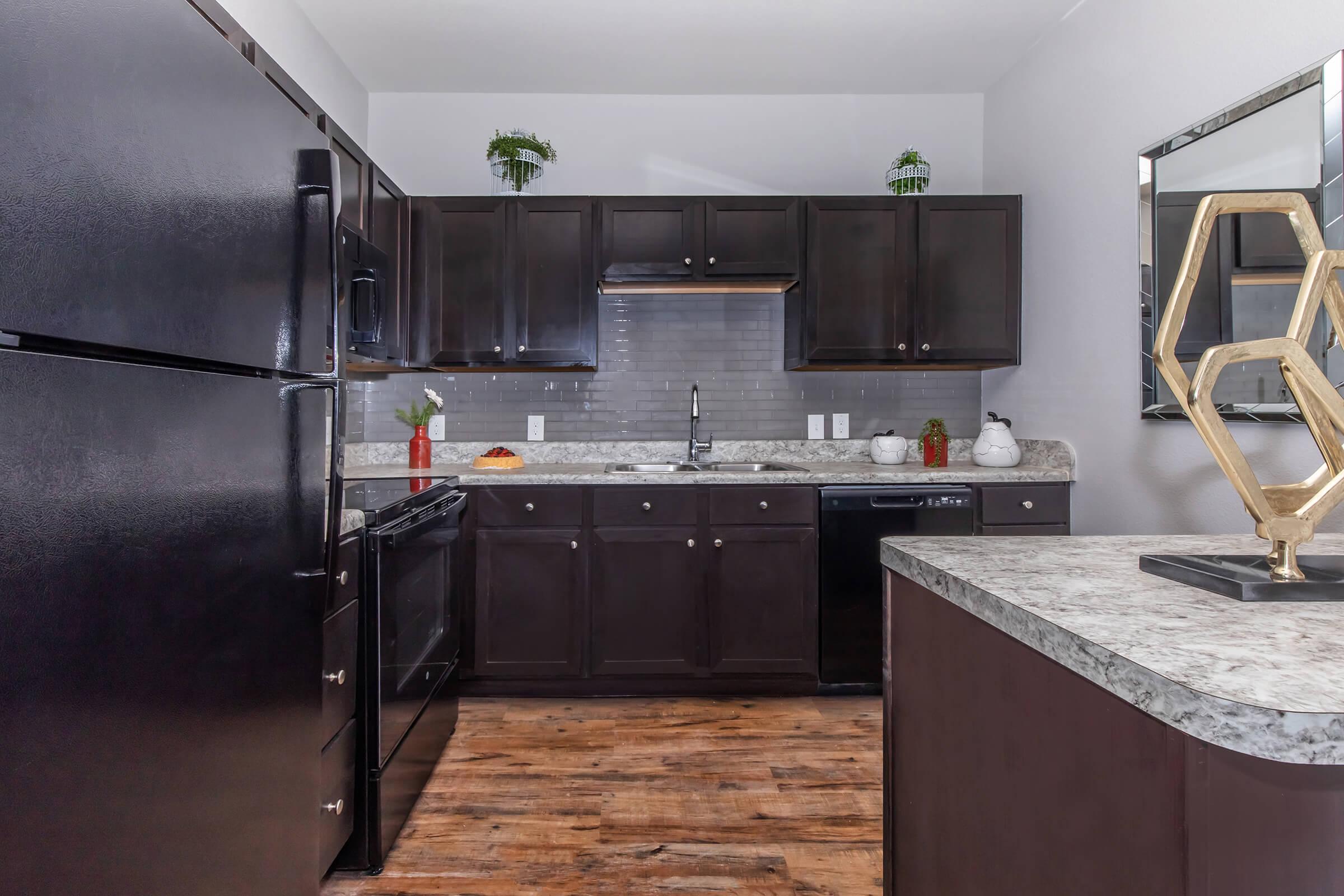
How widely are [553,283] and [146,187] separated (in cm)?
229

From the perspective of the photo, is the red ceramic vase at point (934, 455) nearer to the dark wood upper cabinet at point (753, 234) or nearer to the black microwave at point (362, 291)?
the dark wood upper cabinet at point (753, 234)

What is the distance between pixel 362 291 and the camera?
6.73 ft

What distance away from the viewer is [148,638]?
2.48 feet

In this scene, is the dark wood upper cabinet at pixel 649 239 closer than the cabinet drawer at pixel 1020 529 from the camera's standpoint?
No

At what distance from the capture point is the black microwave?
78.0 inches

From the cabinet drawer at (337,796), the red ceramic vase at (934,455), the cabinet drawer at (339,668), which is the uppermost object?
the red ceramic vase at (934,455)

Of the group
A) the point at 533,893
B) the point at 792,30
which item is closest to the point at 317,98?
the point at 792,30

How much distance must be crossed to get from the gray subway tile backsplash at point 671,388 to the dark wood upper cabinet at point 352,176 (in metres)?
0.91

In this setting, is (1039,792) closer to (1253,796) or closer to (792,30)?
(1253,796)

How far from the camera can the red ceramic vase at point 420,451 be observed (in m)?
3.09

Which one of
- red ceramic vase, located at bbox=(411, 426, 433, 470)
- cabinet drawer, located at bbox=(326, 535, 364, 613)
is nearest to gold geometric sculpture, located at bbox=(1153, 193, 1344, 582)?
cabinet drawer, located at bbox=(326, 535, 364, 613)

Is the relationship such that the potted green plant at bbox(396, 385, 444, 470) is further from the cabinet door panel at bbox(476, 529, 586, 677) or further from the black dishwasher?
the black dishwasher

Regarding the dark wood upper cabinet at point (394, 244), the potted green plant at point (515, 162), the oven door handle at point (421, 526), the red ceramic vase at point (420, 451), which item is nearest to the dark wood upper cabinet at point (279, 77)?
the dark wood upper cabinet at point (394, 244)

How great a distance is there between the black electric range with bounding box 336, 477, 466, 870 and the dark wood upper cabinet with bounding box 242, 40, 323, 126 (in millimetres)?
1019
